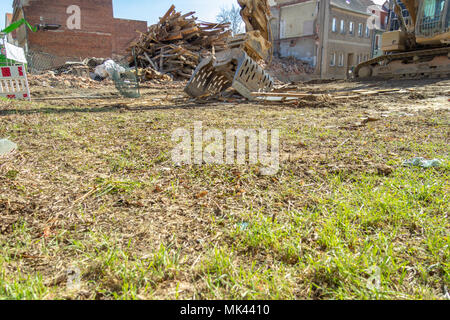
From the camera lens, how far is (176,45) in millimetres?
19594

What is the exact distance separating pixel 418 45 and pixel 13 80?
53.1ft

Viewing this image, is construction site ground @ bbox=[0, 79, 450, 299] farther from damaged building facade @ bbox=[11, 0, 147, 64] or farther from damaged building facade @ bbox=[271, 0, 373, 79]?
damaged building facade @ bbox=[271, 0, 373, 79]

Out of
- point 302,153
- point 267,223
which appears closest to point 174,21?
point 302,153

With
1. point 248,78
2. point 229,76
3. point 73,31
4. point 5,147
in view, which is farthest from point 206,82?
point 73,31

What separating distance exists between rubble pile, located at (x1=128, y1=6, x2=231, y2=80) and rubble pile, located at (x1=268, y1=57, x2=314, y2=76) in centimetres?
875

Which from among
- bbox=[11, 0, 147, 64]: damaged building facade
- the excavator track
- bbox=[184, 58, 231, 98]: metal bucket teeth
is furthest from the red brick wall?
the excavator track

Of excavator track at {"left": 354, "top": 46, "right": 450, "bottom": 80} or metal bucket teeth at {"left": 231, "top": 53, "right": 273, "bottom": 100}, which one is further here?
excavator track at {"left": 354, "top": 46, "right": 450, "bottom": 80}

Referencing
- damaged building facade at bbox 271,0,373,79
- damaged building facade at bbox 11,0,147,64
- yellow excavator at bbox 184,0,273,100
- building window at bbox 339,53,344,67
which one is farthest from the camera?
building window at bbox 339,53,344,67

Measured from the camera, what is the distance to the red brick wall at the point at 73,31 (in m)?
28.3

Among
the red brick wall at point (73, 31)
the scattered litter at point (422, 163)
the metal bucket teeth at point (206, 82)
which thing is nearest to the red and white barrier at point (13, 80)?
the metal bucket teeth at point (206, 82)

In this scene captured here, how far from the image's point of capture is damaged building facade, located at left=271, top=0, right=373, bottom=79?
30.5 metres

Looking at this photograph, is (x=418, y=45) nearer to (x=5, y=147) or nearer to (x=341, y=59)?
(x=5, y=147)

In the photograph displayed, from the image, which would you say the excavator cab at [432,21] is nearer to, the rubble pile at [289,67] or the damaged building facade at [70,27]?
the rubble pile at [289,67]

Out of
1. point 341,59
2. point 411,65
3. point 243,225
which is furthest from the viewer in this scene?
point 341,59
